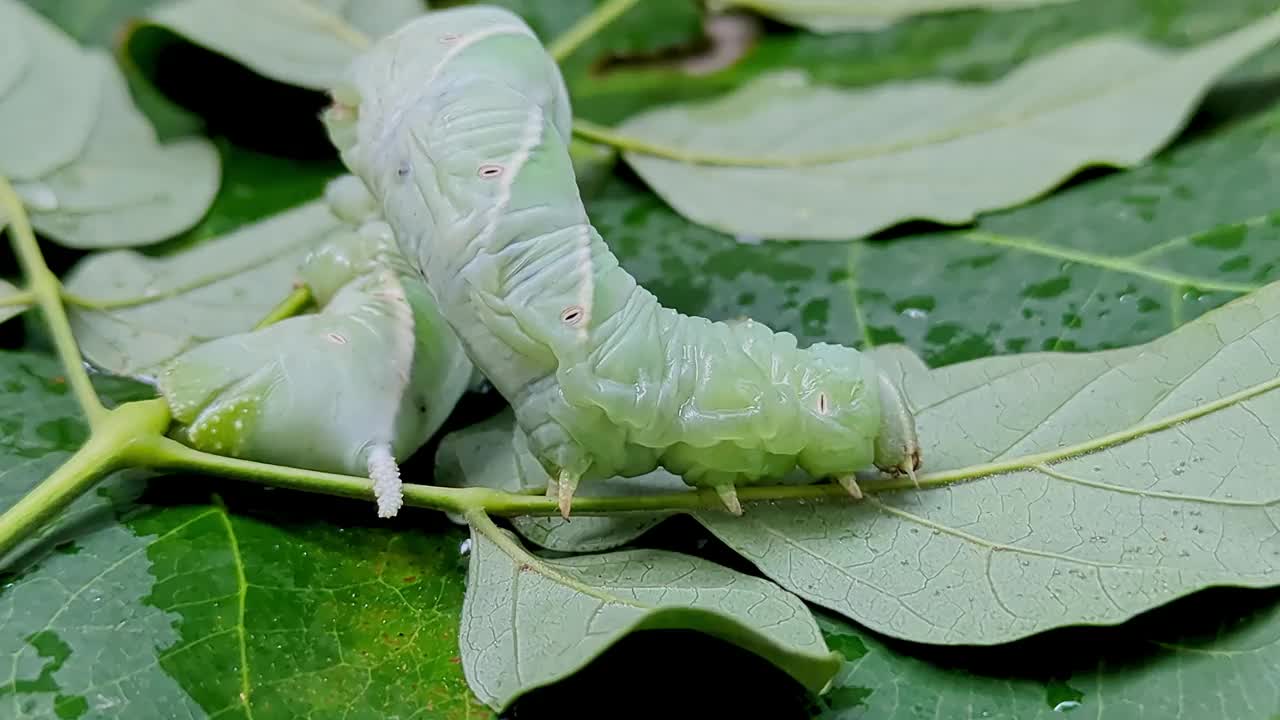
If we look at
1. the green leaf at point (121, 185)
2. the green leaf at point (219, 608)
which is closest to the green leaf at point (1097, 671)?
the green leaf at point (219, 608)

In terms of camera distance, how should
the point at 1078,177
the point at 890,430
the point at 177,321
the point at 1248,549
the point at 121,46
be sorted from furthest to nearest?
the point at 121,46 → the point at 1078,177 → the point at 177,321 → the point at 890,430 → the point at 1248,549

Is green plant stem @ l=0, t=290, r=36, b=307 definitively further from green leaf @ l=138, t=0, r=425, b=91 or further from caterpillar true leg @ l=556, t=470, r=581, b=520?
caterpillar true leg @ l=556, t=470, r=581, b=520

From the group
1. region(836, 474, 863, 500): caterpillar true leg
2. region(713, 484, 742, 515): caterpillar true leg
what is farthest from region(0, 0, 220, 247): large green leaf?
region(836, 474, 863, 500): caterpillar true leg

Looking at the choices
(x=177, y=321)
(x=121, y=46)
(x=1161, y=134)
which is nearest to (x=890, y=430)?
(x=1161, y=134)

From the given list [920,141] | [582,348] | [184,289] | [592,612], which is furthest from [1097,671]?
[184,289]

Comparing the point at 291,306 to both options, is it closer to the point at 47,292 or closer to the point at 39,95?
the point at 47,292

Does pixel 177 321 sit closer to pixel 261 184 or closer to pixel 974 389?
pixel 261 184
